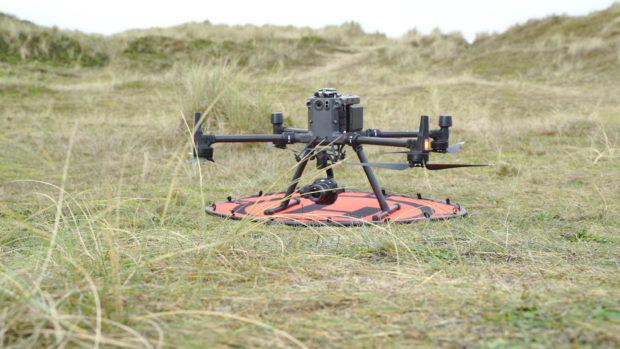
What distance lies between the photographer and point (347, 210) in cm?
429

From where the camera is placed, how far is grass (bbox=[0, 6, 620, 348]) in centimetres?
165

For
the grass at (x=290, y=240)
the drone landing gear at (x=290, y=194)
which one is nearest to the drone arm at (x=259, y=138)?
the drone landing gear at (x=290, y=194)

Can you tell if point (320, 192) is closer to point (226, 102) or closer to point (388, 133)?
point (388, 133)

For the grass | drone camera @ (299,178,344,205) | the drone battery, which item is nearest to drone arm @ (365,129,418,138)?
the drone battery

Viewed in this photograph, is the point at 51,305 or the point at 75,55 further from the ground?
the point at 75,55

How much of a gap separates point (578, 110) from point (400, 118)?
3277 mm

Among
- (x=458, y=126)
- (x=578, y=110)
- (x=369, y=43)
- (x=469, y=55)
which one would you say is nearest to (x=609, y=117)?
(x=578, y=110)

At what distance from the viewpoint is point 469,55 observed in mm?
19906

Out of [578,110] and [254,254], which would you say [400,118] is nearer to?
[578,110]

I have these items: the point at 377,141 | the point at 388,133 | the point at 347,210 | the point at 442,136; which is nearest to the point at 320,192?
the point at 347,210

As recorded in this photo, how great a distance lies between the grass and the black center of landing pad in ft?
0.60

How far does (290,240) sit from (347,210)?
1269 millimetres

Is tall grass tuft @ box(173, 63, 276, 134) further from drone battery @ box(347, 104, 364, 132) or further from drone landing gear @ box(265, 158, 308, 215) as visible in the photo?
drone battery @ box(347, 104, 364, 132)

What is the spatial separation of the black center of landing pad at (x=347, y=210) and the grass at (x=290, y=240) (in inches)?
7.2
